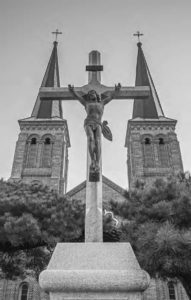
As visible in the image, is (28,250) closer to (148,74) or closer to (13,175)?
(13,175)

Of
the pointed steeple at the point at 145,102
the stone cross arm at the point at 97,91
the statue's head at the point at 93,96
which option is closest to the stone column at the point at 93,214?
the statue's head at the point at 93,96

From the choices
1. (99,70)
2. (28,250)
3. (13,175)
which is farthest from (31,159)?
(99,70)

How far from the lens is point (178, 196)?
7957 mm

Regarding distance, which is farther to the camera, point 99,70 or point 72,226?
point 72,226

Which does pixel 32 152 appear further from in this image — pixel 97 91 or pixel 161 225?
pixel 97 91

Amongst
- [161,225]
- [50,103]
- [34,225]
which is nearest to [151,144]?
[50,103]

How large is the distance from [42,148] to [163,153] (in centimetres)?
1050

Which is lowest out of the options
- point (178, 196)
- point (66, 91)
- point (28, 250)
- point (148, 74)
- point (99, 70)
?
point (28, 250)

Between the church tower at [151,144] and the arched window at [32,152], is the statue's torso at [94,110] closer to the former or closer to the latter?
the church tower at [151,144]

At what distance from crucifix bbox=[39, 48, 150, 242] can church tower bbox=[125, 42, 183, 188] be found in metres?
18.8

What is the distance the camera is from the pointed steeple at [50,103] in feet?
92.7

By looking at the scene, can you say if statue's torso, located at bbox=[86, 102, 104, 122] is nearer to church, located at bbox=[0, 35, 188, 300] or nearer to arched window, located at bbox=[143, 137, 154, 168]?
church, located at bbox=[0, 35, 188, 300]

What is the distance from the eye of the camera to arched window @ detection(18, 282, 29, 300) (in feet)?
62.5

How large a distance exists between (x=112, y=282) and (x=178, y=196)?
228 inches
